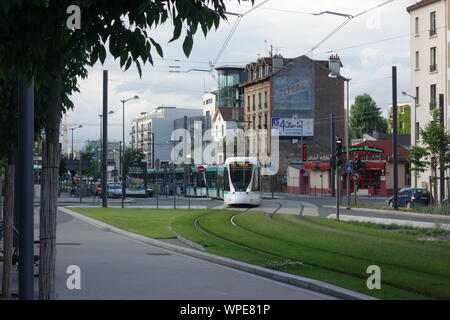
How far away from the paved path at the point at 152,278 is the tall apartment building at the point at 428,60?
43710 millimetres

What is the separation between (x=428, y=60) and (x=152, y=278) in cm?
5166

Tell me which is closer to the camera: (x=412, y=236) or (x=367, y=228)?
(x=412, y=236)

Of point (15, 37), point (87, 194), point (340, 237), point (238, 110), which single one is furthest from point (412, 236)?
point (238, 110)

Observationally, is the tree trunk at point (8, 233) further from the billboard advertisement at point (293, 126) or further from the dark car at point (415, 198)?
the billboard advertisement at point (293, 126)

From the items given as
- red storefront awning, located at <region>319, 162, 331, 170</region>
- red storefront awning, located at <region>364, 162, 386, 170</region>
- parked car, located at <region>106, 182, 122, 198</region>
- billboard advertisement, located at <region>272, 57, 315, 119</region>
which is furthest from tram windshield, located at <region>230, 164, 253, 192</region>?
billboard advertisement, located at <region>272, 57, 315, 119</region>

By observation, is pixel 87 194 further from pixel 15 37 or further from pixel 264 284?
pixel 15 37

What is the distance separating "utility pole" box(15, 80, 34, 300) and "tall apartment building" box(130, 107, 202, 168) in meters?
140

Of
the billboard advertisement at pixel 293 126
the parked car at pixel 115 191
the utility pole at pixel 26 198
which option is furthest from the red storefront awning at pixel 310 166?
the utility pole at pixel 26 198

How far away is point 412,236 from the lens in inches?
913

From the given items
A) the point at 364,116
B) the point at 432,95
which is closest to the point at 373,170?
the point at 432,95

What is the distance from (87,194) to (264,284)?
67.6 metres

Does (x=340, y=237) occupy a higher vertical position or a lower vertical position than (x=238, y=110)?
lower

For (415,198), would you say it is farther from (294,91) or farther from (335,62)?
(335,62)

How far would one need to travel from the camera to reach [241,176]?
45938 millimetres
